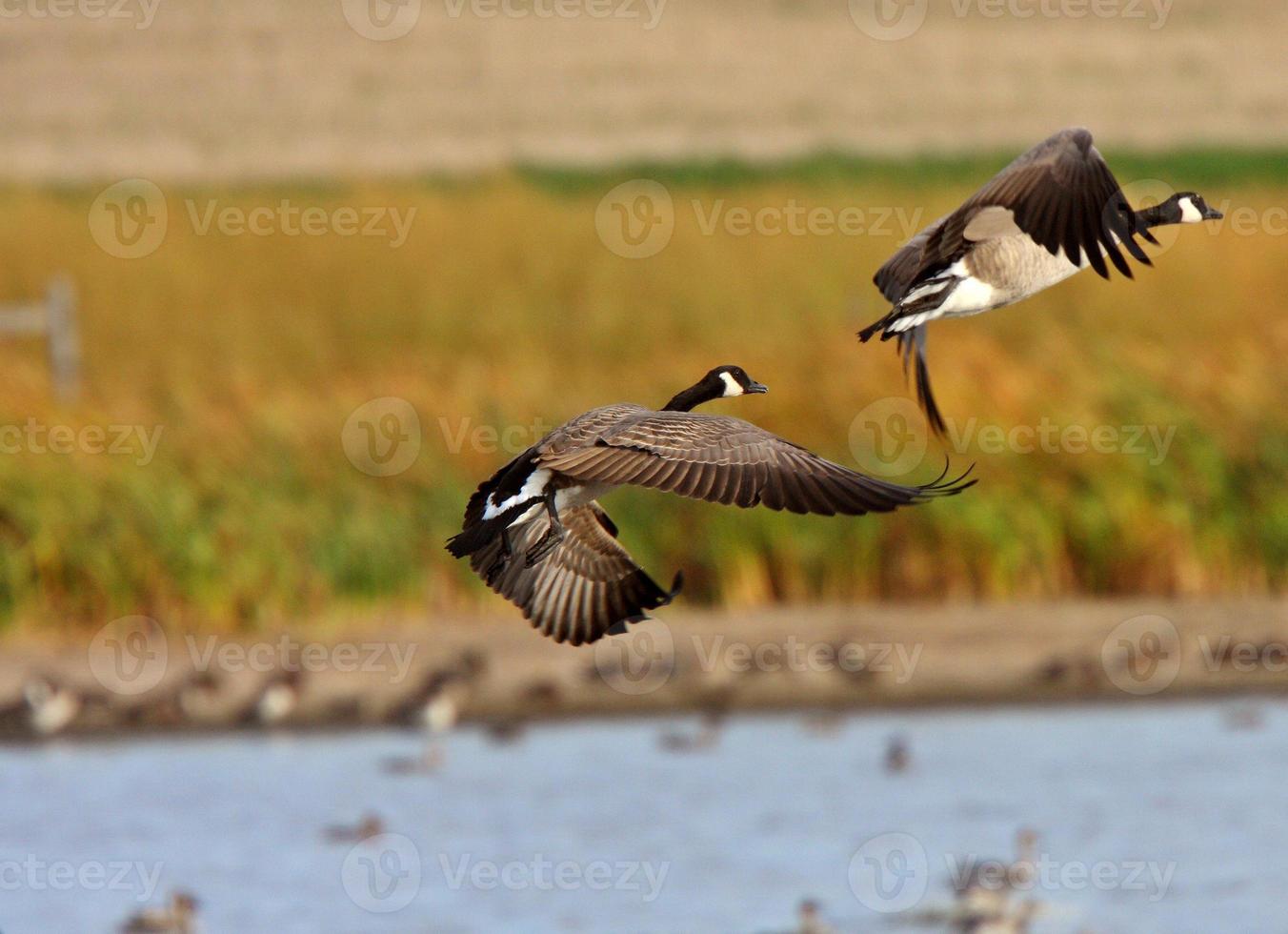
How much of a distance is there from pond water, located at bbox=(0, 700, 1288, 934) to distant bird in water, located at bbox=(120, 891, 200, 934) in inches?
20.1

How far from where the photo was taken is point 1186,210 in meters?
8.28

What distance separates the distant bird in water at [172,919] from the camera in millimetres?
11500

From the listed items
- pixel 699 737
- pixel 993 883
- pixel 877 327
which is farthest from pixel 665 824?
pixel 877 327

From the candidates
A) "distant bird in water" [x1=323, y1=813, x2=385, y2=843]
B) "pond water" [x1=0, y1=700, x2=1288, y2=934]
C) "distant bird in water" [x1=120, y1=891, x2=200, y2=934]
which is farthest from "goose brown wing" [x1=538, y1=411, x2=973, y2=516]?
"distant bird in water" [x1=323, y1=813, x2=385, y2=843]

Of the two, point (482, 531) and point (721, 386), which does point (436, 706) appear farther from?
point (482, 531)

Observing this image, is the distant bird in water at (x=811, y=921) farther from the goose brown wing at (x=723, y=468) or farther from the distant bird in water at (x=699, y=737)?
the goose brown wing at (x=723, y=468)

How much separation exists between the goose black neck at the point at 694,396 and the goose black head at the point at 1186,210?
1690 millimetres

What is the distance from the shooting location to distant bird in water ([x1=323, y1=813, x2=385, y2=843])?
13258mm

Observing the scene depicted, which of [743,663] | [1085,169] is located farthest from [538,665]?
[1085,169]

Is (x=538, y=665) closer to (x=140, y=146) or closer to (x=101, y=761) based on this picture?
(x=101, y=761)

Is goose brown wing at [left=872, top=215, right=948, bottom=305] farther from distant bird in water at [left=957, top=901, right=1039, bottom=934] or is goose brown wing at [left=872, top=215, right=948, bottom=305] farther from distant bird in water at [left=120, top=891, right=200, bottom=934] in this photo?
distant bird in water at [left=120, top=891, right=200, bottom=934]

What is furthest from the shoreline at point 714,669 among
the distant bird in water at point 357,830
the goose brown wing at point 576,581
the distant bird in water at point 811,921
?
the goose brown wing at point 576,581

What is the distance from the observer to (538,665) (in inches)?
616

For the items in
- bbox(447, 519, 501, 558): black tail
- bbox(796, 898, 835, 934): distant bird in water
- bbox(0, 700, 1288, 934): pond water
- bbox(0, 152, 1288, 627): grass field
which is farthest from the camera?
bbox(0, 152, 1288, 627): grass field
